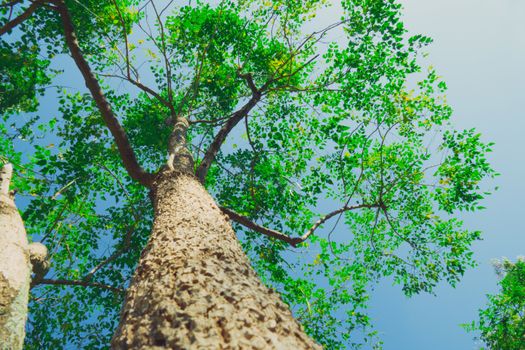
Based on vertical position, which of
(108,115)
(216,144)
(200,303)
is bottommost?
(200,303)

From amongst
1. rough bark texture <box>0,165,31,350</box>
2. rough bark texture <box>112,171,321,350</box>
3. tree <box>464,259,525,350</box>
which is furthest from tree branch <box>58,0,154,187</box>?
tree <box>464,259,525,350</box>

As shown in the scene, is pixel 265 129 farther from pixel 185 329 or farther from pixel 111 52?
pixel 185 329

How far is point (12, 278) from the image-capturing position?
2467mm

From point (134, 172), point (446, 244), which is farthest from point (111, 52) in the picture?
point (446, 244)

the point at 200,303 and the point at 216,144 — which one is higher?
the point at 216,144

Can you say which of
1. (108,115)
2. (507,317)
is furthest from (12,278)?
(507,317)

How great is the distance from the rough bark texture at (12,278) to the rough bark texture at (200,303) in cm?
105

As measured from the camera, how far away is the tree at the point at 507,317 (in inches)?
344

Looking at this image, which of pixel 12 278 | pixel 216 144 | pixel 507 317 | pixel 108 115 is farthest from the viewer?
pixel 507 317

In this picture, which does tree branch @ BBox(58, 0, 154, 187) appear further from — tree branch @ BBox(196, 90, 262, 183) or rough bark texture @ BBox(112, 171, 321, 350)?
rough bark texture @ BBox(112, 171, 321, 350)

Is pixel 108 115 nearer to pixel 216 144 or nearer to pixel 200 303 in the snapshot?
pixel 216 144

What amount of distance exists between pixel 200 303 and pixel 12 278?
208 cm

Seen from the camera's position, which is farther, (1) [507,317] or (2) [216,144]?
(1) [507,317]

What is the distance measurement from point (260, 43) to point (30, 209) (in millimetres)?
6305
